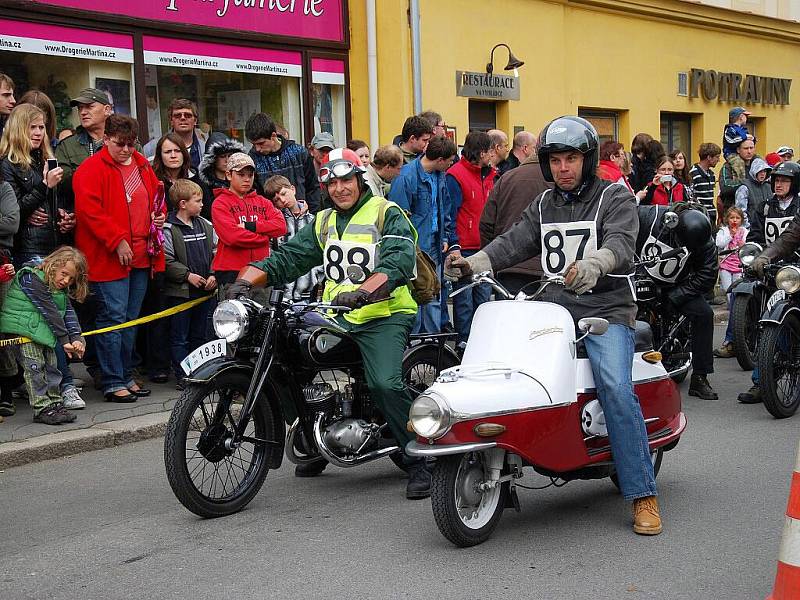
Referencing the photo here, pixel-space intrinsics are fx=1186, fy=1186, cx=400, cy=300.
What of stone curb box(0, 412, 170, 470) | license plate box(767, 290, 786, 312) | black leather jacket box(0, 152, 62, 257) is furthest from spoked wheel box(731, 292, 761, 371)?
black leather jacket box(0, 152, 62, 257)

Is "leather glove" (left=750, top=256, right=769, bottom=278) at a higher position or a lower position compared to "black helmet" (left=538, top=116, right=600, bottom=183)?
lower

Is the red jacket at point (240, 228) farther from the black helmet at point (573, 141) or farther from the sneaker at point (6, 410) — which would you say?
the black helmet at point (573, 141)

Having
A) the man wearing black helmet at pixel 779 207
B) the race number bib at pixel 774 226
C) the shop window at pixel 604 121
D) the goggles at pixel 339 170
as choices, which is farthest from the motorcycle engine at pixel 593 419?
the shop window at pixel 604 121

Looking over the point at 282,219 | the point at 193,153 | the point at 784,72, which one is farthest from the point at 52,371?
the point at 784,72

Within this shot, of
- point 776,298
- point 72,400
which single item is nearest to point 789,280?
point 776,298

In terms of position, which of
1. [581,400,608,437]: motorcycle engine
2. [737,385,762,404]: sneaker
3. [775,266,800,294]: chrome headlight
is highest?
[775,266,800,294]: chrome headlight

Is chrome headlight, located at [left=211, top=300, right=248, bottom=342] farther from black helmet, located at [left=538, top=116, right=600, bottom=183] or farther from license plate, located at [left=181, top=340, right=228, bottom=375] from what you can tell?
black helmet, located at [left=538, top=116, right=600, bottom=183]

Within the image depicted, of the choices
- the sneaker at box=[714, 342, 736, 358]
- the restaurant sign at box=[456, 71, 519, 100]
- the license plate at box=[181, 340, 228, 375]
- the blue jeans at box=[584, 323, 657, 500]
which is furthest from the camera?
the restaurant sign at box=[456, 71, 519, 100]

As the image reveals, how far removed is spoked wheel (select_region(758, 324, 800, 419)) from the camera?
27.5 feet

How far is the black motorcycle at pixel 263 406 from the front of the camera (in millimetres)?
5988

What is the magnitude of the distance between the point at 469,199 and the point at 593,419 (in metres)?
5.60

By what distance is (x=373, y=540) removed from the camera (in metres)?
5.76

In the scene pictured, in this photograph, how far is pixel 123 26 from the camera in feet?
41.1

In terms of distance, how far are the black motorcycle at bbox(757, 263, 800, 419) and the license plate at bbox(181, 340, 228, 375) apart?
13.5ft
